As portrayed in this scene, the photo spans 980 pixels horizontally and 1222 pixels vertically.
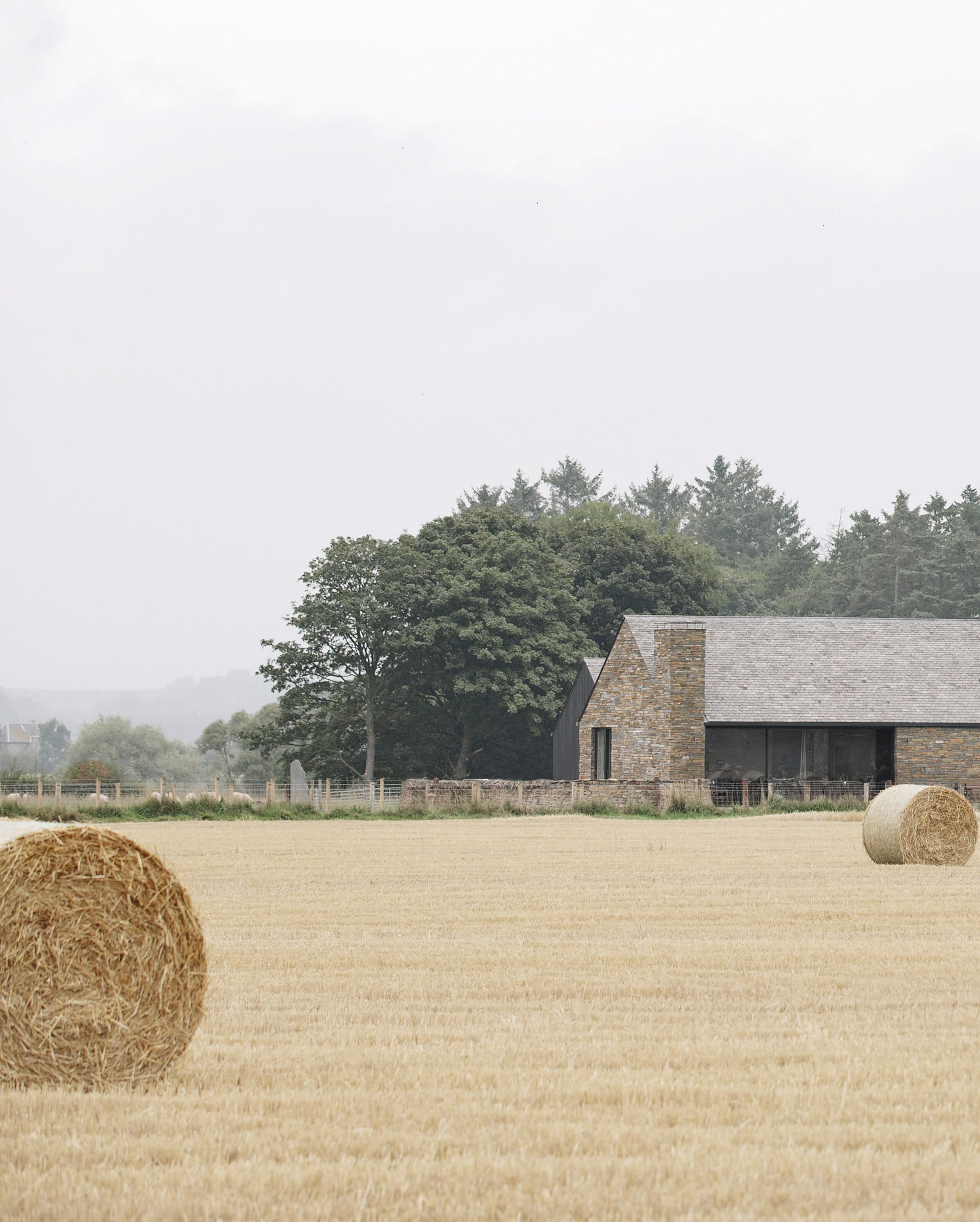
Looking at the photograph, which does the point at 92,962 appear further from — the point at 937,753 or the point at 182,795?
the point at 937,753

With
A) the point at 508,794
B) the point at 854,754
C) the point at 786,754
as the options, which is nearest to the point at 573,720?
the point at 786,754

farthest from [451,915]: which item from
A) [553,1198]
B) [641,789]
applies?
[641,789]

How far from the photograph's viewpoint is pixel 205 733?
125 m

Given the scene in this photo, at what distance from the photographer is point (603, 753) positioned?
50.8 metres

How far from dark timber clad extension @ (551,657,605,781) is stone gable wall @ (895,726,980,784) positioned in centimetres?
1075

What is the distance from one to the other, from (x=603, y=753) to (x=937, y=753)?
1095cm

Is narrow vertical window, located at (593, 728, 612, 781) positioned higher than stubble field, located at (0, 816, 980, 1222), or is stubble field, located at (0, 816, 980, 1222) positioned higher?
narrow vertical window, located at (593, 728, 612, 781)

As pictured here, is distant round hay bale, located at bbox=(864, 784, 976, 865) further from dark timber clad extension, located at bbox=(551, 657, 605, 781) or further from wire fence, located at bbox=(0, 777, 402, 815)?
dark timber clad extension, located at bbox=(551, 657, 605, 781)

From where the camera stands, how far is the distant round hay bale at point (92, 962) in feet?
26.6

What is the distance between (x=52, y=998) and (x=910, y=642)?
46.8 m

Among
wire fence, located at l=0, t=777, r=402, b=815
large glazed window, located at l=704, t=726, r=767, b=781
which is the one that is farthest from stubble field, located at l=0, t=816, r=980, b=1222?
large glazed window, located at l=704, t=726, r=767, b=781

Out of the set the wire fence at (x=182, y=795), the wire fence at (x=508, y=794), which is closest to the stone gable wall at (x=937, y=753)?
the wire fence at (x=508, y=794)

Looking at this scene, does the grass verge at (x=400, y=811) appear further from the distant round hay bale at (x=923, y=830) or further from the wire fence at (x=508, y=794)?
the distant round hay bale at (x=923, y=830)

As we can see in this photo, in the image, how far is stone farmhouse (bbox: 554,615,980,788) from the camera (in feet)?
155
